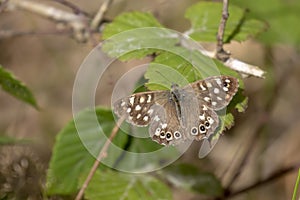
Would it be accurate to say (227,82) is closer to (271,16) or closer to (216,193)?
(216,193)

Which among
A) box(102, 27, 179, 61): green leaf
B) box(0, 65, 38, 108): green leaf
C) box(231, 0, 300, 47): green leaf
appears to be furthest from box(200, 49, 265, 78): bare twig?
box(231, 0, 300, 47): green leaf

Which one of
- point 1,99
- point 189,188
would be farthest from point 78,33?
point 1,99

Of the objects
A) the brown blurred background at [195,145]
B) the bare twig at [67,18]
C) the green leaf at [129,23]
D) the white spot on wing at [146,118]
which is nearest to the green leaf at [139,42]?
the green leaf at [129,23]

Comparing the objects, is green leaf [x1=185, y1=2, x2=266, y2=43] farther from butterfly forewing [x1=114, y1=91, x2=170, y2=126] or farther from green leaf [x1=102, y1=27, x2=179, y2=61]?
butterfly forewing [x1=114, y1=91, x2=170, y2=126]

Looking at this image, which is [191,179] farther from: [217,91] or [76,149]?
[217,91]

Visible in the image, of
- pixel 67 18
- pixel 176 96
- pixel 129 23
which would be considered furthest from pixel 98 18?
pixel 176 96

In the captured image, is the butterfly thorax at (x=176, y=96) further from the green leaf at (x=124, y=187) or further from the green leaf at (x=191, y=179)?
the green leaf at (x=191, y=179)
